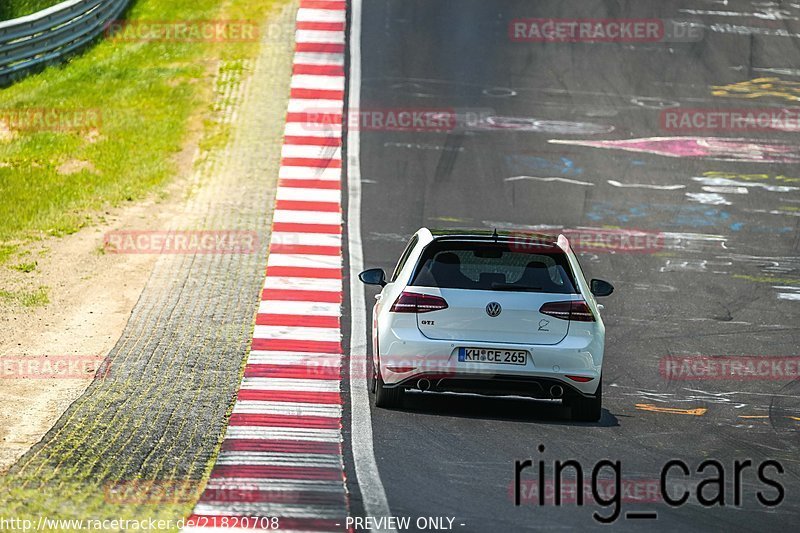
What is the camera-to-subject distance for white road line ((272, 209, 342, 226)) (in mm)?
18750

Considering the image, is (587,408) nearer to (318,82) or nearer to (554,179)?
(554,179)

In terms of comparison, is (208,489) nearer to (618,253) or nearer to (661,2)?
(618,253)

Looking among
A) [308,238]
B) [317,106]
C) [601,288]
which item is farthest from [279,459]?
[317,106]

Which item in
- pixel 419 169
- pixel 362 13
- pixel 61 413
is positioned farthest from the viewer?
pixel 362 13

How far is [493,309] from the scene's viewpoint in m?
10.7

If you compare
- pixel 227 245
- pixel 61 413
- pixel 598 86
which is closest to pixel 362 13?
pixel 598 86

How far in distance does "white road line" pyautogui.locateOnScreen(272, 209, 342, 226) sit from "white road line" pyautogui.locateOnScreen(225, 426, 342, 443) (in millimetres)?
8121

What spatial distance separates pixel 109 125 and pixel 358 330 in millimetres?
10794

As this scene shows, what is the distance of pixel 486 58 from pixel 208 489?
59.8 feet

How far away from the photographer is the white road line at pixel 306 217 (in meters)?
18.8

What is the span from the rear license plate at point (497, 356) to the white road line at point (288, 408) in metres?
1.40

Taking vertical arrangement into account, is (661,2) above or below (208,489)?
above

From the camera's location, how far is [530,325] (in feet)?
35.0

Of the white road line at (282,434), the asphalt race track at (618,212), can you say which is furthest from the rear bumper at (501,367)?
the white road line at (282,434)
